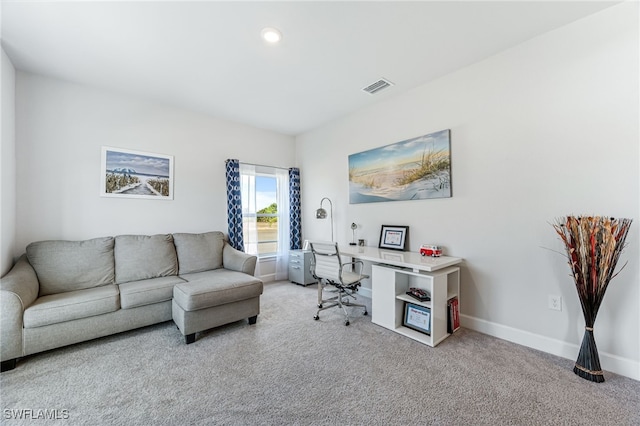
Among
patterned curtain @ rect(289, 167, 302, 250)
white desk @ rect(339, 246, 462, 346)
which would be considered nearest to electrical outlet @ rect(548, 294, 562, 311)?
white desk @ rect(339, 246, 462, 346)

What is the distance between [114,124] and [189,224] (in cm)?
148

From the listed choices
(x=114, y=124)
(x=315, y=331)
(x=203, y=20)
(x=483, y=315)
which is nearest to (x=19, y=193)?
(x=114, y=124)

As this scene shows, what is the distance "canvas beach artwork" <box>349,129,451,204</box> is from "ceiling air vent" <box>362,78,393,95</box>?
68cm

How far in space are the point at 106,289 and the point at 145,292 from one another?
0.36 metres

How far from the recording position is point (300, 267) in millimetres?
4180

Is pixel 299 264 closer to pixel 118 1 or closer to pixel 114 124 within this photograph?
pixel 114 124

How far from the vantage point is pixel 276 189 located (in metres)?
4.56

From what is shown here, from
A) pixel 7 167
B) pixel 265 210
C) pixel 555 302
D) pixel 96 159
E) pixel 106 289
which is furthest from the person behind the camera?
pixel 265 210

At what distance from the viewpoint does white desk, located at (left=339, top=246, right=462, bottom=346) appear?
7.57 feet

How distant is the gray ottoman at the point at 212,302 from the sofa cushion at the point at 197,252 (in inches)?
13.4

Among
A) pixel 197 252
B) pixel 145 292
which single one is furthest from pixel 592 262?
pixel 197 252

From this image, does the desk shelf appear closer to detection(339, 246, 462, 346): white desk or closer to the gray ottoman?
detection(339, 246, 462, 346): white desk

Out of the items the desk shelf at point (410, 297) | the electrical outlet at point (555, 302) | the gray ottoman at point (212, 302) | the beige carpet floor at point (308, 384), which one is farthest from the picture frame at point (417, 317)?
the gray ottoman at point (212, 302)

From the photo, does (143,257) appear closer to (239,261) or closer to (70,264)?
(70,264)
